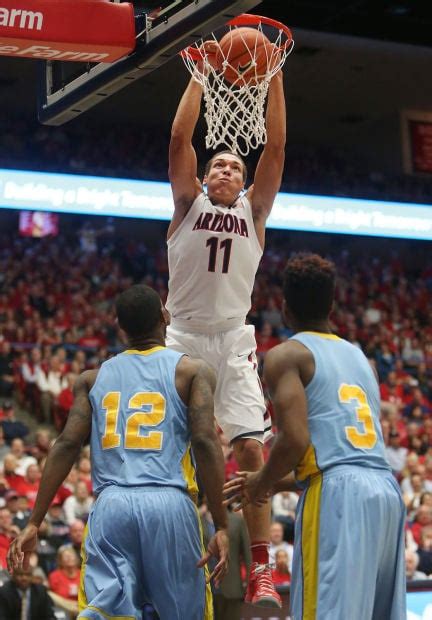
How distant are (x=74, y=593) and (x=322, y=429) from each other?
6175 millimetres

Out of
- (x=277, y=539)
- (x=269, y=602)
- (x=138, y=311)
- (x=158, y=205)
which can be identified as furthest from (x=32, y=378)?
(x=138, y=311)

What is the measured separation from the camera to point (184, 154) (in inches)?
232

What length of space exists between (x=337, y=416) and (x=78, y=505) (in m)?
7.32

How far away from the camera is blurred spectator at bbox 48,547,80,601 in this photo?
9805mm

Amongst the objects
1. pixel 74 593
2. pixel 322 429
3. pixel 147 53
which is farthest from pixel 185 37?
pixel 74 593

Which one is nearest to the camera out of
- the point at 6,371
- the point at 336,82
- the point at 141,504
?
the point at 141,504

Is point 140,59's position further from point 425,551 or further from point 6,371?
point 6,371

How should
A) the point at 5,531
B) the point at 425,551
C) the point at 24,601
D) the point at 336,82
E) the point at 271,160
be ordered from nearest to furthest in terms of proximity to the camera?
the point at 271,160 < the point at 24,601 < the point at 5,531 < the point at 425,551 < the point at 336,82

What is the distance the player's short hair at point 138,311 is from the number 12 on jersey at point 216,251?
1.10 metres

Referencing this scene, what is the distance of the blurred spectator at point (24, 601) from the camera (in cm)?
912

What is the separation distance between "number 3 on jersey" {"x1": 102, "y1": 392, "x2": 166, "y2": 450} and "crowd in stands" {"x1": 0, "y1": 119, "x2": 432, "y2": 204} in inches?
601

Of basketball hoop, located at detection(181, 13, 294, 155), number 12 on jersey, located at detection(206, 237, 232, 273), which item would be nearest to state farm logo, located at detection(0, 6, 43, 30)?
basketball hoop, located at detection(181, 13, 294, 155)

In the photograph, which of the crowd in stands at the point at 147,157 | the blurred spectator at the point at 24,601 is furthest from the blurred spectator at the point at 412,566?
the crowd in stands at the point at 147,157

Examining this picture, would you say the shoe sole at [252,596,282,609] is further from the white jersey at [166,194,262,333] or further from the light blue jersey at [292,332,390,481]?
the white jersey at [166,194,262,333]
